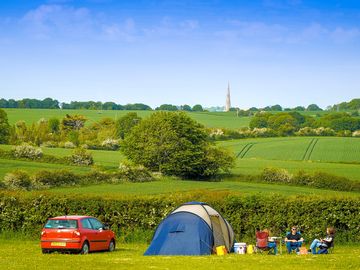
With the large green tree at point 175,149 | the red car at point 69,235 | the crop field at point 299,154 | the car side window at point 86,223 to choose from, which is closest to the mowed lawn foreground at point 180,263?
the red car at point 69,235

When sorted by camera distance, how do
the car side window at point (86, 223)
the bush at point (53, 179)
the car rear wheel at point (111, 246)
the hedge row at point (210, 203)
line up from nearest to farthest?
1. the car side window at point (86, 223)
2. the car rear wheel at point (111, 246)
3. the hedge row at point (210, 203)
4. the bush at point (53, 179)

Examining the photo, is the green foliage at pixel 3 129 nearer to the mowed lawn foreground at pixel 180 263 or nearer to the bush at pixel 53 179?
the bush at pixel 53 179

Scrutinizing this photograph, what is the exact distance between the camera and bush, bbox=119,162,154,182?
68.5 meters

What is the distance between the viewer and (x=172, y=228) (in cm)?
2689

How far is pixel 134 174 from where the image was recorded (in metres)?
70.1

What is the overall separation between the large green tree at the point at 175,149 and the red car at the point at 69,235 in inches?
2053

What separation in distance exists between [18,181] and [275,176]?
28.5 meters

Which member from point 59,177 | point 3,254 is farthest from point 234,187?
point 3,254

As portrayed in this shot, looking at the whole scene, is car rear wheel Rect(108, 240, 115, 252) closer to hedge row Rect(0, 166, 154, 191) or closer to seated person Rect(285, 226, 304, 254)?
seated person Rect(285, 226, 304, 254)

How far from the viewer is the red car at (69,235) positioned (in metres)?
24.6

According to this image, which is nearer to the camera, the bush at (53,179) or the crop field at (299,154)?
the bush at (53,179)

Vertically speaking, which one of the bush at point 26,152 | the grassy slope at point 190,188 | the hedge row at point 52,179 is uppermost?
the bush at point 26,152

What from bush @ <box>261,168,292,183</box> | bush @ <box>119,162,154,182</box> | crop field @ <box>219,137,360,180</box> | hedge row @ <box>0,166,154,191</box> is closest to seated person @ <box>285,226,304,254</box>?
hedge row @ <box>0,166,154,191</box>

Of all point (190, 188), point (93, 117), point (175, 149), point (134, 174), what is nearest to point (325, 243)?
point (190, 188)
